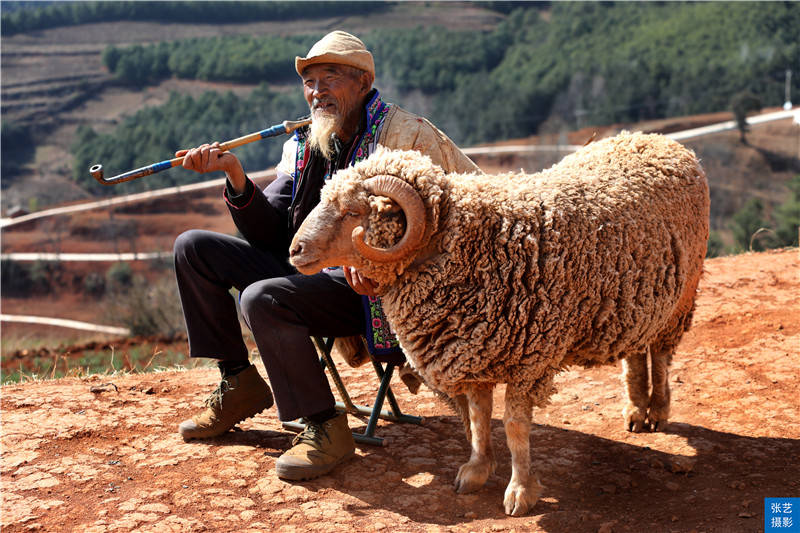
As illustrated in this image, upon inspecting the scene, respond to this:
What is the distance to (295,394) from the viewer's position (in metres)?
4.02

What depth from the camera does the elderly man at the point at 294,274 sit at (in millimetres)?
3986

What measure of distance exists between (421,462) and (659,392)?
4.87ft

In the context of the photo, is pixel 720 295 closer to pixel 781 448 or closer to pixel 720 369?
pixel 720 369

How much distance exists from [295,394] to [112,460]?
3.90ft

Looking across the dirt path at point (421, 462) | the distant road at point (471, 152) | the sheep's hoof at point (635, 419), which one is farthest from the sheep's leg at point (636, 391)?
the distant road at point (471, 152)

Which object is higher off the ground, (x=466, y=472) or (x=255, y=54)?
(x=255, y=54)

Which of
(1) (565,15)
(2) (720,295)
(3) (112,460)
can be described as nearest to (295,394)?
(3) (112,460)

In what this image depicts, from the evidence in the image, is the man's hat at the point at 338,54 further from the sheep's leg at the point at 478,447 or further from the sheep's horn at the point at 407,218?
the sheep's leg at the point at 478,447

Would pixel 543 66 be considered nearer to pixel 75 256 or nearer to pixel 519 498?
pixel 75 256

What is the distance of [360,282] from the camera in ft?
11.9

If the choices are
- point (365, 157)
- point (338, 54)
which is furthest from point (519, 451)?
point (338, 54)

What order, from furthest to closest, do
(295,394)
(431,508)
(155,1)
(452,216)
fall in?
(155,1) < (295,394) < (431,508) < (452,216)

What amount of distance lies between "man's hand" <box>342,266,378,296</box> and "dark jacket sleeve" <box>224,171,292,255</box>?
94 cm

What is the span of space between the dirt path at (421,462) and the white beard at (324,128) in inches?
69.7
